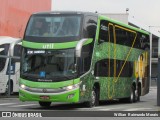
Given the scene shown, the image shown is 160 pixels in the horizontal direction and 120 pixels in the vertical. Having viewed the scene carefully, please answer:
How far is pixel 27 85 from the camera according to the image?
20016 millimetres

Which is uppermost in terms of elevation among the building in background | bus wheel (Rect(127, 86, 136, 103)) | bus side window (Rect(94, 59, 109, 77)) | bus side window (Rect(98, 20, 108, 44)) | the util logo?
the building in background

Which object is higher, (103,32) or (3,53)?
(103,32)

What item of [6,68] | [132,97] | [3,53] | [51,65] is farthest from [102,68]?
[6,68]

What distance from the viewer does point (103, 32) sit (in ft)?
73.2

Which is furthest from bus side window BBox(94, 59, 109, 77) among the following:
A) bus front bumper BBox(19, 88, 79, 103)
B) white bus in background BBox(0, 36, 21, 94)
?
white bus in background BBox(0, 36, 21, 94)

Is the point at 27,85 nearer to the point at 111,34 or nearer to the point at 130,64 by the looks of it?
the point at 111,34

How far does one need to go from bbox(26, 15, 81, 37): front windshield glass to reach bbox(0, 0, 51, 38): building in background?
863 inches

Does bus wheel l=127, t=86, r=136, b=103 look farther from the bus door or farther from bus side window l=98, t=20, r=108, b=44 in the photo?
bus side window l=98, t=20, r=108, b=44

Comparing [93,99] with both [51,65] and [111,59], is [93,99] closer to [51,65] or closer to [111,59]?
[111,59]

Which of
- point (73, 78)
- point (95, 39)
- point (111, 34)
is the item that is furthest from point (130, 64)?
point (73, 78)

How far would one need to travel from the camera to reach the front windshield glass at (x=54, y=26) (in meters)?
20.2

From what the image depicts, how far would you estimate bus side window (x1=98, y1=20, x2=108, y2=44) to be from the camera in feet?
71.9

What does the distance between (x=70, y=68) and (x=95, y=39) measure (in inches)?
83.1

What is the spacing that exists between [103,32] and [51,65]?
3498 millimetres
